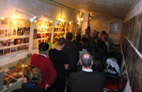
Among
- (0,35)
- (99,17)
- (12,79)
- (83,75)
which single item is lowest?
(12,79)

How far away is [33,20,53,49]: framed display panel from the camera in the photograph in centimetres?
457

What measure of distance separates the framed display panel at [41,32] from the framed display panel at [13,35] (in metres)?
0.42

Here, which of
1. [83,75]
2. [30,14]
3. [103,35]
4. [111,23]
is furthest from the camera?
[111,23]

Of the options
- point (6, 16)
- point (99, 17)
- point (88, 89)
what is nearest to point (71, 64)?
point (88, 89)

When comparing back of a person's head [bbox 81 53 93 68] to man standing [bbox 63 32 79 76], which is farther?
man standing [bbox 63 32 79 76]

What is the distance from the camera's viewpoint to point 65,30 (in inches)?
272

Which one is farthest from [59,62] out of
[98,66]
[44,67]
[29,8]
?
[29,8]

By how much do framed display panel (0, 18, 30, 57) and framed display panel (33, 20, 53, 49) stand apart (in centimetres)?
42

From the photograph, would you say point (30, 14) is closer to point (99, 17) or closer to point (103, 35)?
point (103, 35)

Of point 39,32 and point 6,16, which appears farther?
point 39,32

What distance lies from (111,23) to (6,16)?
10.8 metres

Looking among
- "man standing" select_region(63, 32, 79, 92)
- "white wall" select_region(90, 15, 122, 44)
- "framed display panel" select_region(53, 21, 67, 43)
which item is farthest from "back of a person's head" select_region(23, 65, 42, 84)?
"white wall" select_region(90, 15, 122, 44)

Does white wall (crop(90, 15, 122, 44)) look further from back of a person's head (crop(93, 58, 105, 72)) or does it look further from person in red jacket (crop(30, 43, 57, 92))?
person in red jacket (crop(30, 43, 57, 92))

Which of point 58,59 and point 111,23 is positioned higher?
point 111,23
